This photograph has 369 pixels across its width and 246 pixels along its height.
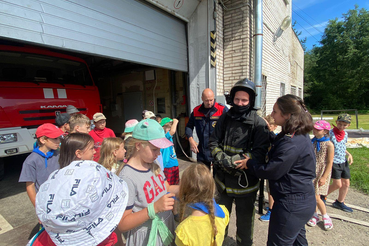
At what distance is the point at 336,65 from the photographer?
26.5 metres

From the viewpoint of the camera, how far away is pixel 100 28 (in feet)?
10.5

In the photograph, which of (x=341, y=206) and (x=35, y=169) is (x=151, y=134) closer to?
(x=35, y=169)

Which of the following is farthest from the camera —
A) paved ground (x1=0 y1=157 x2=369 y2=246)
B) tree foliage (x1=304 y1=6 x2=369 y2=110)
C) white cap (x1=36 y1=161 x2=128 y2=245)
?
tree foliage (x1=304 y1=6 x2=369 y2=110)

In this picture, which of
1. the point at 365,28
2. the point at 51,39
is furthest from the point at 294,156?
the point at 365,28

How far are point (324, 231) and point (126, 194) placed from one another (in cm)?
296

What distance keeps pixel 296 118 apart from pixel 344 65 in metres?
33.4

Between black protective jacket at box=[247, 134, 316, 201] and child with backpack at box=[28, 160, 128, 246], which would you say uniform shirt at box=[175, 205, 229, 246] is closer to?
child with backpack at box=[28, 160, 128, 246]

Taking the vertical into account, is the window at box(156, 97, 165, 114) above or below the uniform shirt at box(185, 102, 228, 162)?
above

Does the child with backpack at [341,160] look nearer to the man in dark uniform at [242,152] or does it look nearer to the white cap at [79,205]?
the man in dark uniform at [242,152]

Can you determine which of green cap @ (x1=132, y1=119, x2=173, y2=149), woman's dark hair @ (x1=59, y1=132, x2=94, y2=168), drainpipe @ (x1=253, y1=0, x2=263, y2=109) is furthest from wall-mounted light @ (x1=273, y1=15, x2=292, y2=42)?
woman's dark hair @ (x1=59, y1=132, x2=94, y2=168)

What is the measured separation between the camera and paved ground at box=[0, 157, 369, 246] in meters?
2.36

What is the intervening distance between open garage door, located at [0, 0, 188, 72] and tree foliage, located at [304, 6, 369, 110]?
3068 centimetres

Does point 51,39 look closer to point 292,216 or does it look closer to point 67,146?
point 67,146

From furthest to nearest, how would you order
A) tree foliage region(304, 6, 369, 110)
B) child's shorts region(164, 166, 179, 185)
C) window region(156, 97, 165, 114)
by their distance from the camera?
tree foliage region(304, 6, 369, 110) → window region(156, 97, 165, 114) → child's shorts region(164, 166, 179, 185)
